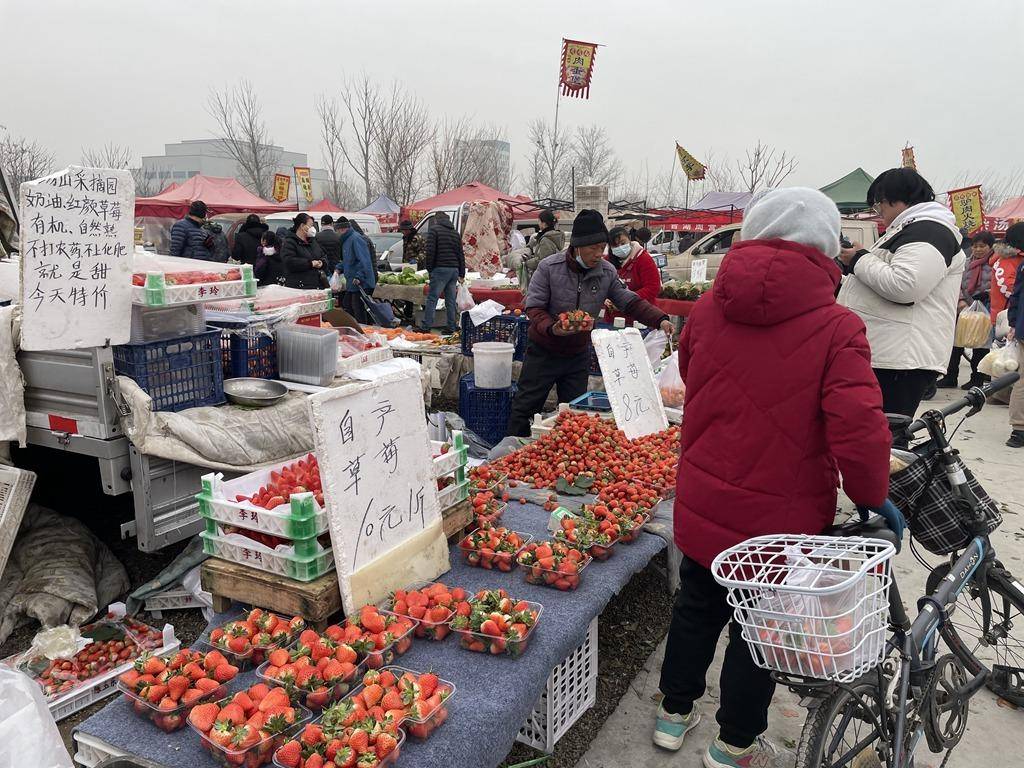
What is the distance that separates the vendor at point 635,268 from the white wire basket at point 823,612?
5.38 metres

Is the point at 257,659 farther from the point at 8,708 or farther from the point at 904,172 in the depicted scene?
the point at 904,172

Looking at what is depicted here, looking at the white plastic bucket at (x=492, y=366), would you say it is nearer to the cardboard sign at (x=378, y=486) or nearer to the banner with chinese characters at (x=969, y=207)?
the cardboard sign at (x=378, y=486)

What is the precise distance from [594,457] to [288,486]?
1744 millimetres

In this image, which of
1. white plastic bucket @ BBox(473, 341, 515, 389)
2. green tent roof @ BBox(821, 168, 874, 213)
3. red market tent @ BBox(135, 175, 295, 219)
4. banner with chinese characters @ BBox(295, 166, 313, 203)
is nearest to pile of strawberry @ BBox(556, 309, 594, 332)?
white plastic bucket @ BBox(473, 341, 515, 389)

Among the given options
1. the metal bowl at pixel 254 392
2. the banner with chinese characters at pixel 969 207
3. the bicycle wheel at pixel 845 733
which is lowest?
the bicycle wheel at pixel 845 733

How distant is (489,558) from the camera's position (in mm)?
2680

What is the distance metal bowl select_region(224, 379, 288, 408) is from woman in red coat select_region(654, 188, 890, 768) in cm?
234

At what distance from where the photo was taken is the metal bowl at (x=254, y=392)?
376 cm

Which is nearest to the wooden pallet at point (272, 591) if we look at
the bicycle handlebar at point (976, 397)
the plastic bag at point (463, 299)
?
the bicycle handlebar at point (976, 397)

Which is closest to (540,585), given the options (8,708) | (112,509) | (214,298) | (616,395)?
(8,708)

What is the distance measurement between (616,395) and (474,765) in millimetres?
2754

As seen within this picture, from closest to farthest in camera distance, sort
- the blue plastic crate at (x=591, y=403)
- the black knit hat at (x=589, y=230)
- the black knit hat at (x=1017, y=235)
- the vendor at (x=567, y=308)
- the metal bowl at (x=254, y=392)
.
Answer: the metal bowl at (x=254, y=392), the black knit hat at (x=589, y=230), the vendor at (x=567, y=308), the blue plastic crate at (x=591, y=403), the black knit hat at (x=1017, y=235)

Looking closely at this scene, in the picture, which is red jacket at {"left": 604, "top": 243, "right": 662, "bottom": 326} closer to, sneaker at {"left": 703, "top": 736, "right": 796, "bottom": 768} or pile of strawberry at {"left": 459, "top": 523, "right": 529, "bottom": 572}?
pile of strawberry at {"left": 459, "top": 523, "right": 529, "bottom": 572}

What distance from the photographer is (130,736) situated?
1.76 metres
